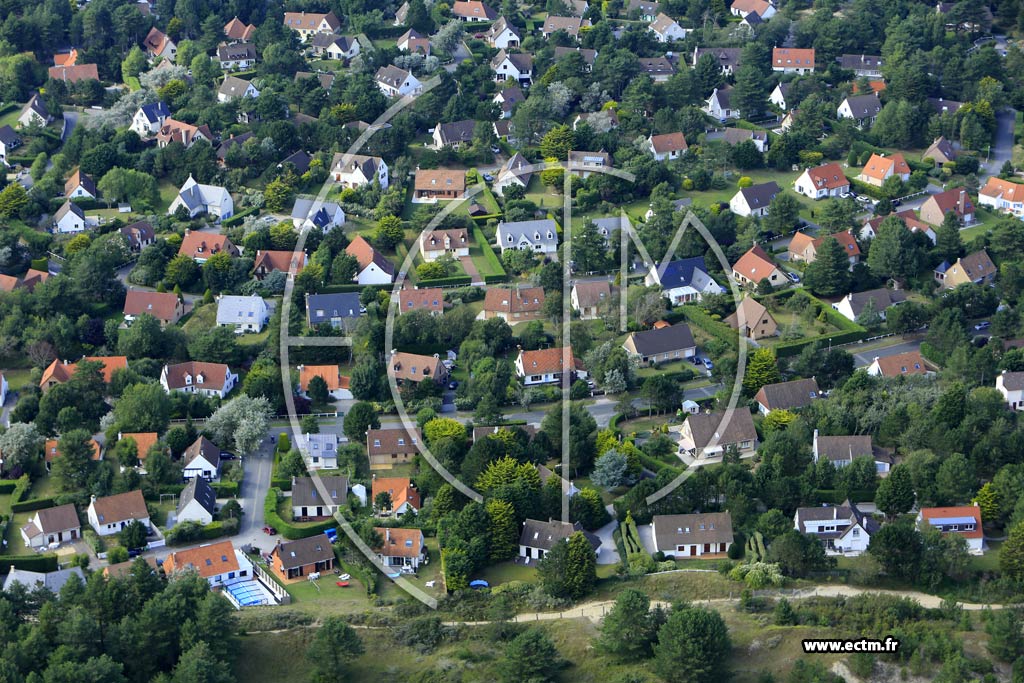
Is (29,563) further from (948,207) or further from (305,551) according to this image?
(948,207)

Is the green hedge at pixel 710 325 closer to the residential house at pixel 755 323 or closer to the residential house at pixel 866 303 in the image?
the residential house at pixel 755 323

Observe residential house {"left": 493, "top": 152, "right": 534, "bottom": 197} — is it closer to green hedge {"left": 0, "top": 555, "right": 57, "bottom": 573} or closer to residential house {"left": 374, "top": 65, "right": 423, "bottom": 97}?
residential house {"left": 374, "top": 65, "right": 423, "bottom": 97}

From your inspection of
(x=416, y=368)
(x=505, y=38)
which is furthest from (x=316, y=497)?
(x=505, y=38)

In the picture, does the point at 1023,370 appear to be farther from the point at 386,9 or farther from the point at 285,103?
the point at 386,9

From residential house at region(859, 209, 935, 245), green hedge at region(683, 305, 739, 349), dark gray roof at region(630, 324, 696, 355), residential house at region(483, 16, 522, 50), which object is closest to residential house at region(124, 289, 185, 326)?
dark gray roof at region(630, 324, 696, 355)

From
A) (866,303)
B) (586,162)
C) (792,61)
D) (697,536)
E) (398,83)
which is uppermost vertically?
(398,83)
